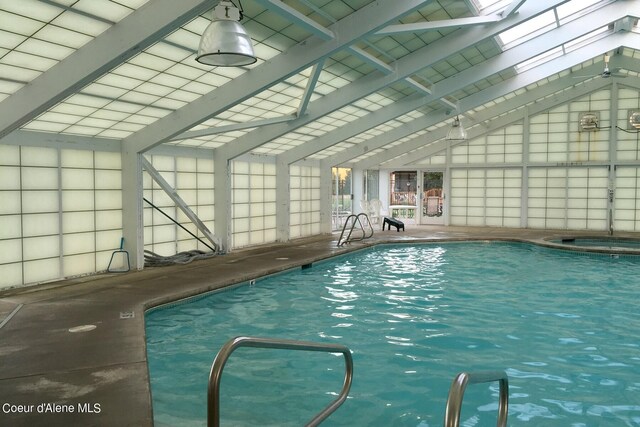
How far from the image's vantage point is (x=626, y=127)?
18.4m

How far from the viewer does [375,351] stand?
6230 millimetres

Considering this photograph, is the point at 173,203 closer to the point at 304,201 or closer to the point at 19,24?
the point at 304,201

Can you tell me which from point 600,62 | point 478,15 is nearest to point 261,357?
point 478,15

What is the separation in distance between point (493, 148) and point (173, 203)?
534 inches

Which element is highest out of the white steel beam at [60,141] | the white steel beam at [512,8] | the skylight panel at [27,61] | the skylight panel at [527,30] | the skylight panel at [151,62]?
the skylight panel at [527,30]

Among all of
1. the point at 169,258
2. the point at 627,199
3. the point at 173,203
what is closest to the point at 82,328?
the point at 169,258

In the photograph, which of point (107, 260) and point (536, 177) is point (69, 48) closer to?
point (107, 260)

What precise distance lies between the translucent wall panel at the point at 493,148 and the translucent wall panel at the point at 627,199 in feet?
11.7

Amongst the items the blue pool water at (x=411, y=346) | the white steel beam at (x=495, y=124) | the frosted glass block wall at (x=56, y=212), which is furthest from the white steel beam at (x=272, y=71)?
the white steel beam at (x=495, y=124)

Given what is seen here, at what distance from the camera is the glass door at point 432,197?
2219 centimetres

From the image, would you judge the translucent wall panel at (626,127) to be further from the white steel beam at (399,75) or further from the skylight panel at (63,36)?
the skylight panel at (63,36)

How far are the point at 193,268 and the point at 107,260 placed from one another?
5.60 feet

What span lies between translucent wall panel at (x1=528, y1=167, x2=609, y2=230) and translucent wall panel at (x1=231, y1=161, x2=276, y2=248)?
10595mm

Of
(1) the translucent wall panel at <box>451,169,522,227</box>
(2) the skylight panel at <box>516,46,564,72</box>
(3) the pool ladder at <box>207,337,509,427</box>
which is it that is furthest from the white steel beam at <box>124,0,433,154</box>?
(1) the translucent wall panel at <box>451,169,522,227</box>
